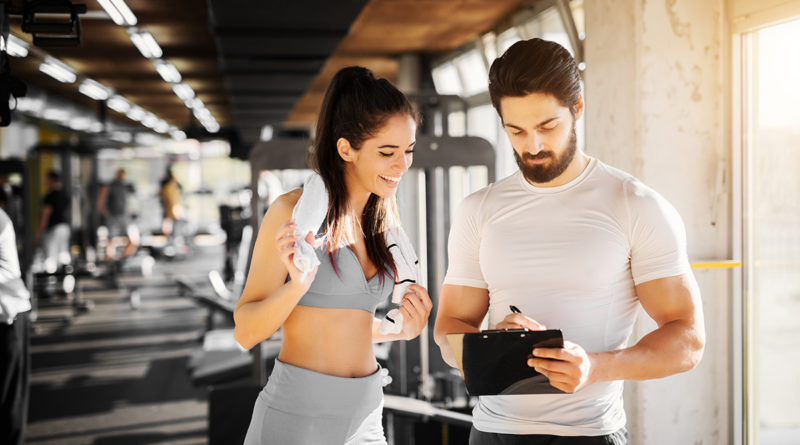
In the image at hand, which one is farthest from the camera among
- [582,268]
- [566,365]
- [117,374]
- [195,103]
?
[195,103]

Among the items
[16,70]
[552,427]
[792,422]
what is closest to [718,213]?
[792,422]

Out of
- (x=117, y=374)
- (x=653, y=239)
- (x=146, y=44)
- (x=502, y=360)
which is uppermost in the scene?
(x=146, y=44)

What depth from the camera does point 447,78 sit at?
773 cm

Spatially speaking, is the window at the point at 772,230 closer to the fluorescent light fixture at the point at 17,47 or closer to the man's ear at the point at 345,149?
the man's ear at the point at 345,149

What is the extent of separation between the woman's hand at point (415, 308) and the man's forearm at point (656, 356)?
378 millimetres

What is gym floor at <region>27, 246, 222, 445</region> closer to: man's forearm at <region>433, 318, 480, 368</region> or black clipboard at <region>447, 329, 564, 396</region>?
man's forearm at <region>433, 318, 480, 368</region>

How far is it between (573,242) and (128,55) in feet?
23.0

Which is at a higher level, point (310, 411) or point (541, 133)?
point (541, 133)

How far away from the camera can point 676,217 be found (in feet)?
4.25

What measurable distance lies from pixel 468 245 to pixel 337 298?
0.29 metres

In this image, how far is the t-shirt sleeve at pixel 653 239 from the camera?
1.24m

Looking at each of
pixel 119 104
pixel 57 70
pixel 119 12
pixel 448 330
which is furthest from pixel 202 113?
pixel 448 330

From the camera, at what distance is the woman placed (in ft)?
4.44

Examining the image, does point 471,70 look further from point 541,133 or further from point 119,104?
point 119,104
